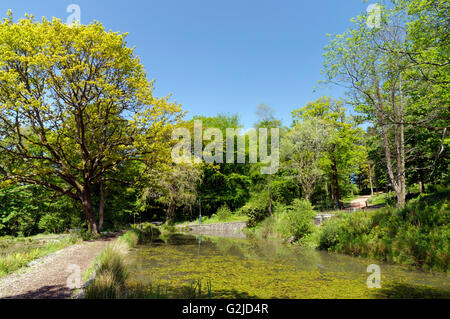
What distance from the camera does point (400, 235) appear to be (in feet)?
37.4

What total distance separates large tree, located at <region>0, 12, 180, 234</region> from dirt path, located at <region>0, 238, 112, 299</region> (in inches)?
254

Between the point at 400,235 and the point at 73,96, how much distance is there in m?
18.1

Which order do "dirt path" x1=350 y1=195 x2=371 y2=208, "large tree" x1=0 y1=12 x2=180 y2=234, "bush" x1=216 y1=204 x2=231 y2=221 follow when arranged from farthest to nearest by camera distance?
"dirt path" x1=350 y1=195 x2=371 y2=208 < "bush" x1=216 y1=204 x2=231 y2=221 < "large tree" x1=0 y1=12 x2=180 y2=234

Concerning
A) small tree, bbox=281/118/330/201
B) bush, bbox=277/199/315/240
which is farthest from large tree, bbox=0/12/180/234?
small tree, bbox=281/118/330/201

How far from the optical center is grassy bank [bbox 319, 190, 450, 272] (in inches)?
385

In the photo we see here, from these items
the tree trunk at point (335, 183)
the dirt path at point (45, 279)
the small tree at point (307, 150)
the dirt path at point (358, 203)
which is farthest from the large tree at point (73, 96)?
the dirt path at point (358, 203)

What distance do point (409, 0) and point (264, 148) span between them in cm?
2454

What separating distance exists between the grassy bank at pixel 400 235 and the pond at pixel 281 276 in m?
0.65

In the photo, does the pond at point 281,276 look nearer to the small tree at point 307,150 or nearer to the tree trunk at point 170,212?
the small tree at point 307,150

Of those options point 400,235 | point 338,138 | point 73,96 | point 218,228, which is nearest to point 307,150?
point 338,138

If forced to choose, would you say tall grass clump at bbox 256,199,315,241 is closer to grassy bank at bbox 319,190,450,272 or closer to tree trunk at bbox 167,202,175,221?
grassy bank at bbox 319,190,450,272

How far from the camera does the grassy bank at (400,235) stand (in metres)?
9.79

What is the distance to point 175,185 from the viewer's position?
A: 27.4 m
